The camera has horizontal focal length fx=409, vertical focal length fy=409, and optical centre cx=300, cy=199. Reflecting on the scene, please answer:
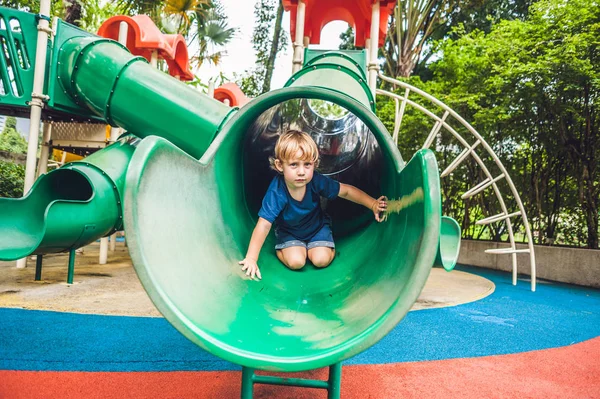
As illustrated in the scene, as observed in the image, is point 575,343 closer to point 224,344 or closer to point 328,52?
point 328,52

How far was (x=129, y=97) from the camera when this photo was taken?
326cm

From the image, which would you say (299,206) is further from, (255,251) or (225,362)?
(225,362)

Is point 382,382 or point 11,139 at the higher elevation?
point 11,139

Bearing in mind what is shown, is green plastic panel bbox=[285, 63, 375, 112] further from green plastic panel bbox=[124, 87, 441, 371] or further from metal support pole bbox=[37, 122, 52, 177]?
metal support pole bbox=[37, 122, 52, 177]

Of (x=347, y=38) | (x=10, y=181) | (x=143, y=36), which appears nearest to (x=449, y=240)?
A: (x=143, y=36)

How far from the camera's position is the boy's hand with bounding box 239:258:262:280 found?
1.88 metres

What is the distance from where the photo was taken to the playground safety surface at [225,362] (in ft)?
6.90

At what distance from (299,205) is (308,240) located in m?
0.20

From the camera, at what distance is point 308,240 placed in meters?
2.30

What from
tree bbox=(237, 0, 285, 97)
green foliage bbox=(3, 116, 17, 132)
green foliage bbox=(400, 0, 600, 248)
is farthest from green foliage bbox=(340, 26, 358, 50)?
green foliage bbox=(3, 116, 17, 132)

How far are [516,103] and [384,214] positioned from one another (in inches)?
249

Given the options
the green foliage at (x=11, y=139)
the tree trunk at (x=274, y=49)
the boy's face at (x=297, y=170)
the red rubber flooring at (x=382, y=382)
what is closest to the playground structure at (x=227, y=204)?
the boy's face at (x=297, y=170)

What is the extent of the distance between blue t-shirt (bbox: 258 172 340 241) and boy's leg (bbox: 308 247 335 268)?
0.11 m

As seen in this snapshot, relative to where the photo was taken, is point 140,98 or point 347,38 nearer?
point 140,98
